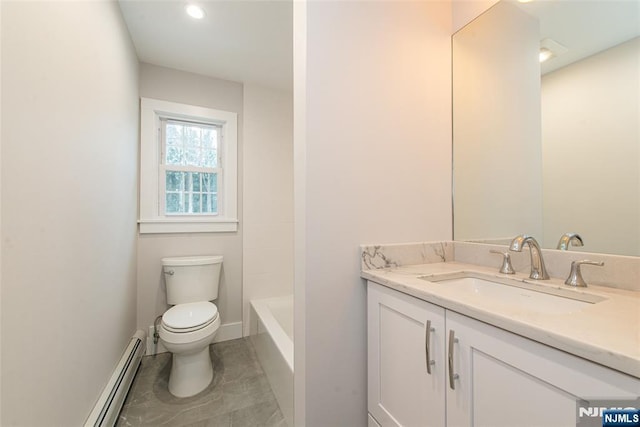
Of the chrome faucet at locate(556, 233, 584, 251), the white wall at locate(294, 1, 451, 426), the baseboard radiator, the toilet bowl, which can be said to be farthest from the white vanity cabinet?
the baseboard radiator

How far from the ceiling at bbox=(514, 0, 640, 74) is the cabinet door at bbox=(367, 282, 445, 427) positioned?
1.11 metres

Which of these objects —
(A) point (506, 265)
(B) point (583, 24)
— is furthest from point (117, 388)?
(B) point (583, 24)

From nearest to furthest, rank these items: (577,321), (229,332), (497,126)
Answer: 1. (577,321)
2. (497,126)
3. (229,332)

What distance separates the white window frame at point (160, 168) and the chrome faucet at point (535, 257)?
206 cm

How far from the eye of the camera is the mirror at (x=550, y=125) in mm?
873

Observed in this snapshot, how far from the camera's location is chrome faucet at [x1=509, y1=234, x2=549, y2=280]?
975 mm

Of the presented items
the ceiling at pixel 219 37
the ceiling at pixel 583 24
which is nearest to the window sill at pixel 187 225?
the ceiling at pixel 219 37

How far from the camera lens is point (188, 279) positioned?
2033 mm

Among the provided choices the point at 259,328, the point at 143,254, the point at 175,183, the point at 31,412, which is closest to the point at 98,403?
the point at 31,412

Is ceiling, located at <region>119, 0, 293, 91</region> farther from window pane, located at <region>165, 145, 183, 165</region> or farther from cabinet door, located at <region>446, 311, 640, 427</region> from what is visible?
cabinet door, located at <region>446, 311, 640, 427</region>

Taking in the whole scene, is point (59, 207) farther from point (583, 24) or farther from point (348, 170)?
point (583, 24)

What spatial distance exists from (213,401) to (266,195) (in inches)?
63.3

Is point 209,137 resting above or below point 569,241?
above

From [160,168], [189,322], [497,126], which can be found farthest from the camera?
[160,168]
